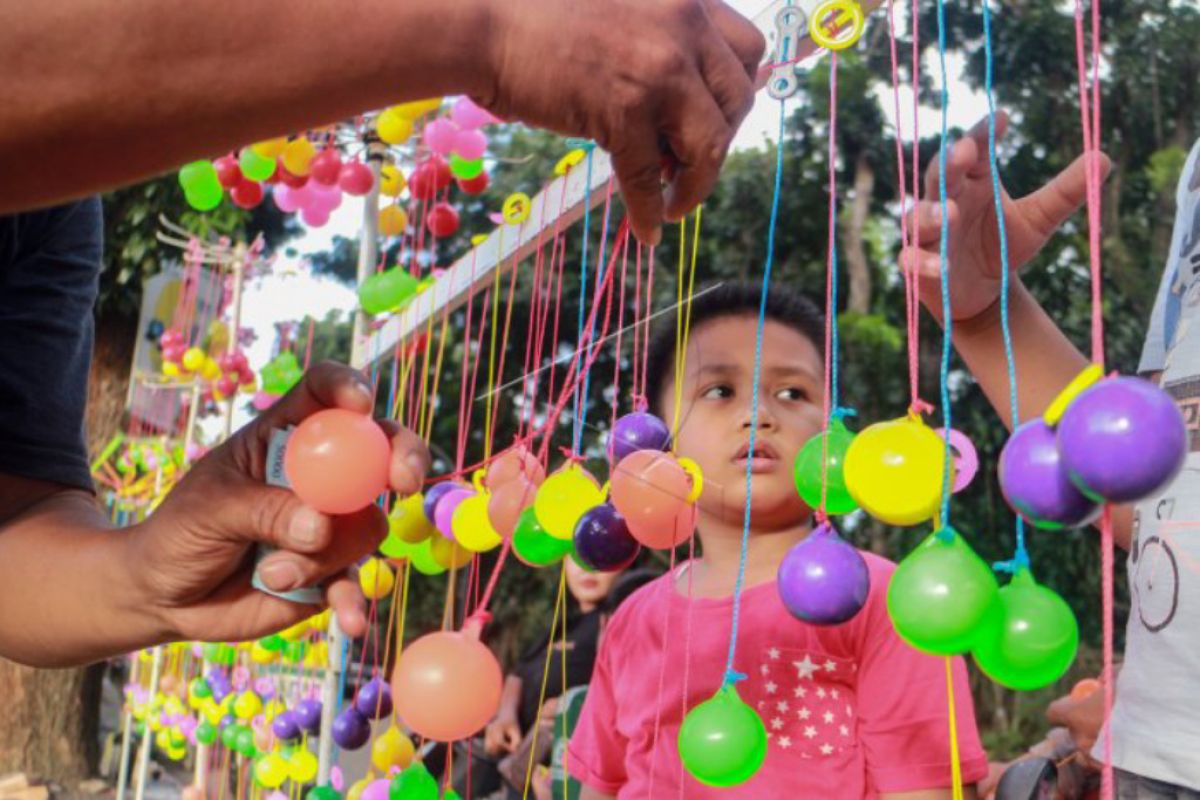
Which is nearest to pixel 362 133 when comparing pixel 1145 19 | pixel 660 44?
pixel 660 44

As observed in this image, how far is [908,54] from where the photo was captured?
19.9ft

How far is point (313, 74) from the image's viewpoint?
1.90ft

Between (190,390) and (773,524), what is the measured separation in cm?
440

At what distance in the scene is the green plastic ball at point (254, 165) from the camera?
2818 mm

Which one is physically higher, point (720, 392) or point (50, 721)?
point (720, 392)

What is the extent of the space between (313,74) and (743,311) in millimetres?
1055

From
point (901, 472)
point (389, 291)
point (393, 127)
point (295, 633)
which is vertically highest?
point (393, 127)

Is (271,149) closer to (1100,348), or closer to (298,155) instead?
(298,155)

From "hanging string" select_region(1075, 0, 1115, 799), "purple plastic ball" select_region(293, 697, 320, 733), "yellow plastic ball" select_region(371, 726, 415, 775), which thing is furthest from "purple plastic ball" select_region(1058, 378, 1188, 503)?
"purple plastic ball" select_region(293, 697, 320, 733)

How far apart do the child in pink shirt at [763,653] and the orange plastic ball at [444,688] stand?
27 cm

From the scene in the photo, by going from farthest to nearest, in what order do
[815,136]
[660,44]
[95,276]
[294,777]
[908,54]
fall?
[815,136] < [908,54] < [294,777] < [95,276] < [660,44]

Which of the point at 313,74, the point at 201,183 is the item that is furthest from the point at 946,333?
the point at 201,183

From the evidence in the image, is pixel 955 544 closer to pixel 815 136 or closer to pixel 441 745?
pixel 441 745

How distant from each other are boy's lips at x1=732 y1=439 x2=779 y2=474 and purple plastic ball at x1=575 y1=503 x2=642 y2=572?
0.33 metres
